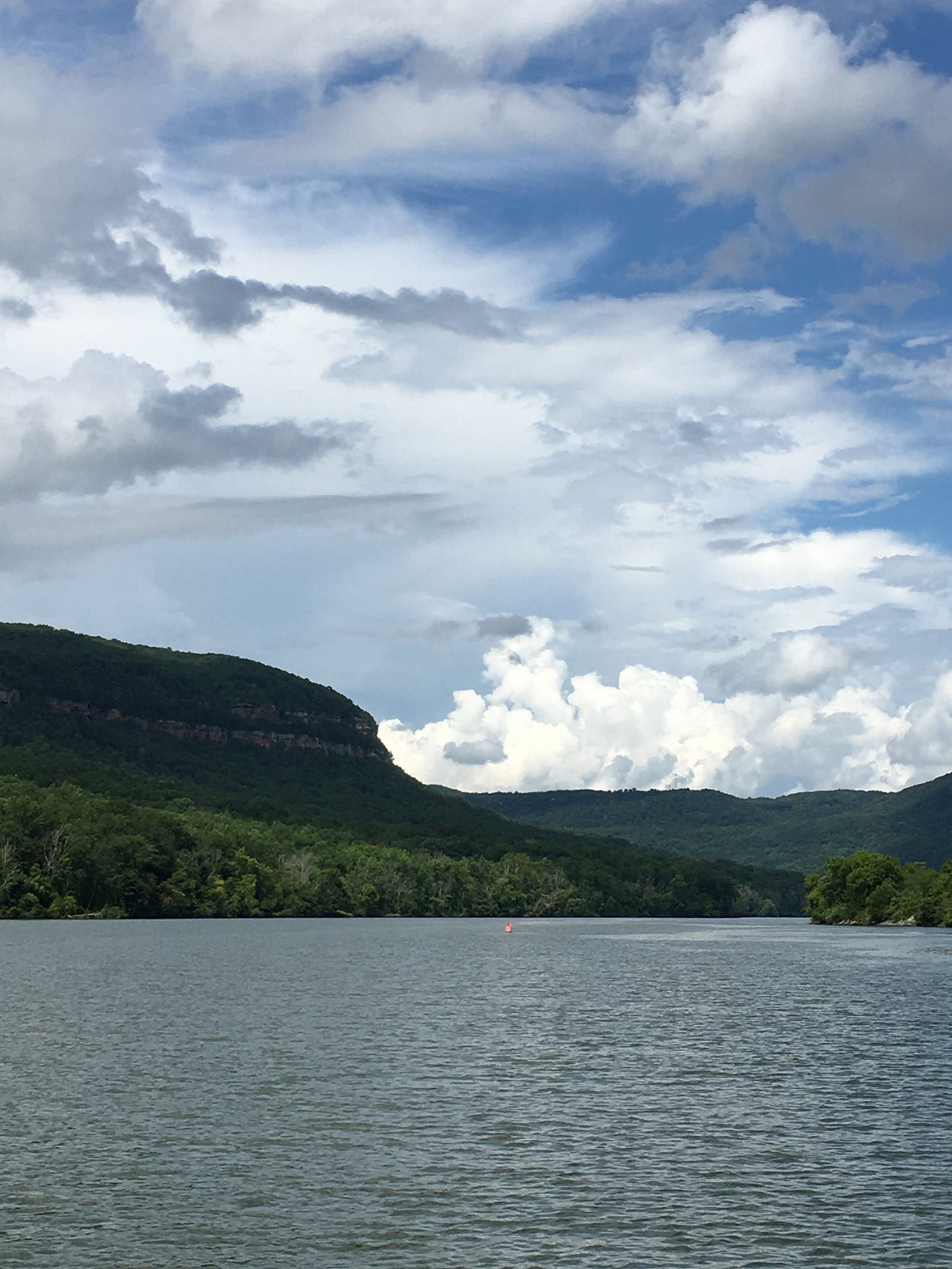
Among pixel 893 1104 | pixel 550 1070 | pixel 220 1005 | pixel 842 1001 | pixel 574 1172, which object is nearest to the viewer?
pixel 574 1172

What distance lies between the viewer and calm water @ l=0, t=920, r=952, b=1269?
3322cm

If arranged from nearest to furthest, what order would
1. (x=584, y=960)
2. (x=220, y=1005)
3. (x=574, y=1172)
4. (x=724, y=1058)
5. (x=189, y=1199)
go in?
(x=189, y=1199) → (x=574, y=1172) → (x=724, y=1058) → (x=220, y=1005) → (x=584, y=960)

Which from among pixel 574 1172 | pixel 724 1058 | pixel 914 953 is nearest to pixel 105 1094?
pixel 574 1172

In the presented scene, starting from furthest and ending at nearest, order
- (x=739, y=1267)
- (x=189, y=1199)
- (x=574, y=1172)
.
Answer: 1. (x=574, y=1172)
2. (x=189, y=1199)
3. (x=739, y=1267)

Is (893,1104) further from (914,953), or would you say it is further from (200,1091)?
(914,953)

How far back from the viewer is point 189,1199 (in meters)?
36.8

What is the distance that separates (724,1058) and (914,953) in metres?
104

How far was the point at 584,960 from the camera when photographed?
477ft

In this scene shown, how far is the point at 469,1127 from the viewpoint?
47844 millimetres

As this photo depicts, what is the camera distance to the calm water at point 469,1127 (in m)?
33.2

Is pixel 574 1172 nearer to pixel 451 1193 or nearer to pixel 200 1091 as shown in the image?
pixel 451 1193

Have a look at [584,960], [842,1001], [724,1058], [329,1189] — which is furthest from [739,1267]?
[584,960]

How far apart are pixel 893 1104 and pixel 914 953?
379 feet

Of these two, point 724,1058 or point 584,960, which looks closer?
point 724,1058
